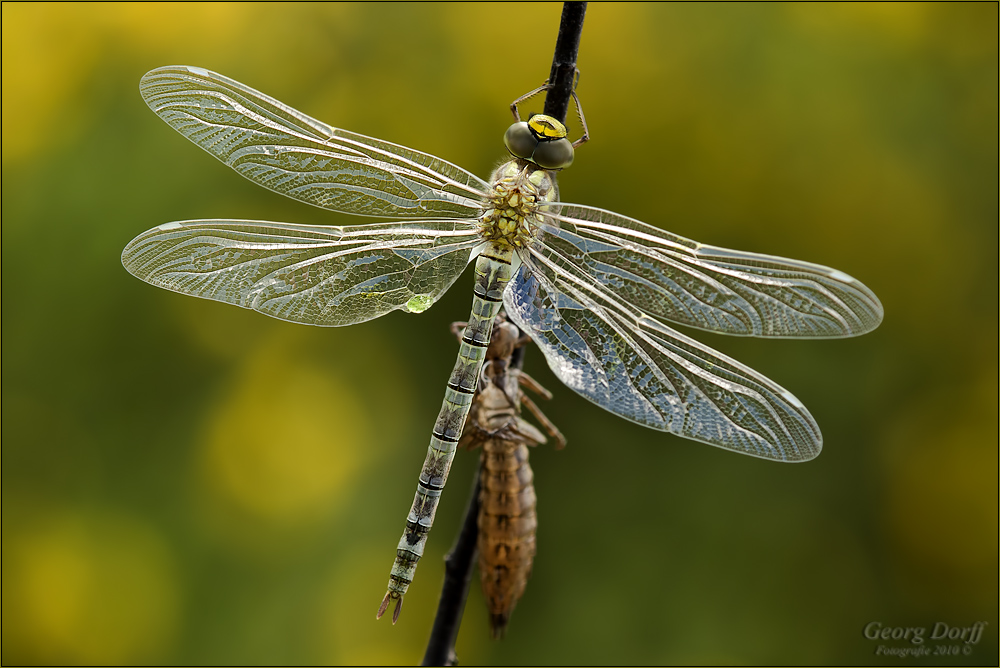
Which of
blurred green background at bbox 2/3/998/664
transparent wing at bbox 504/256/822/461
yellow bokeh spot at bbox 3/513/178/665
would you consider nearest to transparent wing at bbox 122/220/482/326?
transparent wing at bbox 504/256/822/461

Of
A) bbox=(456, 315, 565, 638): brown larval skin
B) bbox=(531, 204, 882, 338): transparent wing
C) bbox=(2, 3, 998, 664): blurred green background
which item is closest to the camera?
bbox=(531, 204, 882, 338): transparent wing

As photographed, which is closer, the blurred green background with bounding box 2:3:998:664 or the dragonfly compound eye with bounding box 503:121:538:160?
the dragonfly compound eye with bounding box 503:121:538:160

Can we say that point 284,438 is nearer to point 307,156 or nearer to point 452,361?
point 452,361

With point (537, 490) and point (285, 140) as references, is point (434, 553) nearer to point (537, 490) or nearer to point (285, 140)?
point (537, 490)

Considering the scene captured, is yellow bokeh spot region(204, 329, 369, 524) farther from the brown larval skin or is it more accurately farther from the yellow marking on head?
the yellow marking on head

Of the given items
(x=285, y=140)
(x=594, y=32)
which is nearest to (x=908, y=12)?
(x=594, y=32)

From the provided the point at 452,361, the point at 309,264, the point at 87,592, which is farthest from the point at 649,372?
the point at 87,592
